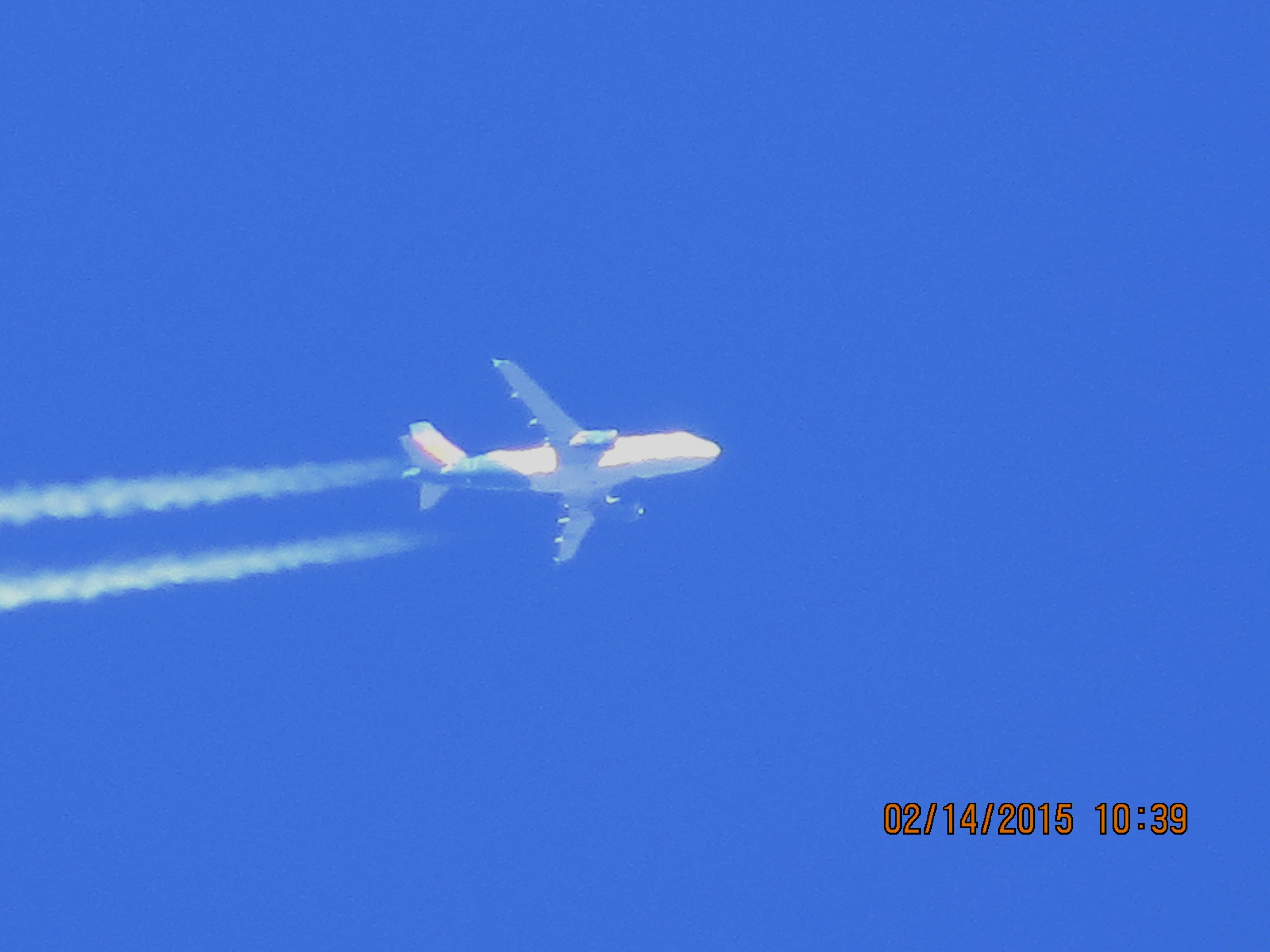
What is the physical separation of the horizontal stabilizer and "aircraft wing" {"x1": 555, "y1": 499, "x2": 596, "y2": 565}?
571 centimetres

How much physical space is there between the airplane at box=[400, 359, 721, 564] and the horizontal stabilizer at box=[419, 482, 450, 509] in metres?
0.02

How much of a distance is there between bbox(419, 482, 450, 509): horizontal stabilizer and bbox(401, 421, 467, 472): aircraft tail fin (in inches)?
62.6

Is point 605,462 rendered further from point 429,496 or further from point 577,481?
point 429,496

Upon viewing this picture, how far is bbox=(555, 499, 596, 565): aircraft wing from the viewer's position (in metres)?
63.8

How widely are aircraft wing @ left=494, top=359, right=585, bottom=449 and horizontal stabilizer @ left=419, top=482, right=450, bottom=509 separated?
12.9ft

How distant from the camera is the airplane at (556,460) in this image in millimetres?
57219

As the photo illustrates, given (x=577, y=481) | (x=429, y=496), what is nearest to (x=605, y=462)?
(x=577, y=481)

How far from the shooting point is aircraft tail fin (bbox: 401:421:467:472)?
202 ft

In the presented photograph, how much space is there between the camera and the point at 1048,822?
6431 centimetres

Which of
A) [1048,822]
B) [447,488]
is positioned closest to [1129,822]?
[1048,822]

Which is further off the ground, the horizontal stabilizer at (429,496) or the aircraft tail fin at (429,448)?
the aircraft tail fin at (429,448)

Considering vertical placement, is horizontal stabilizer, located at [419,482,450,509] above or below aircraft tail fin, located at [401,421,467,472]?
below

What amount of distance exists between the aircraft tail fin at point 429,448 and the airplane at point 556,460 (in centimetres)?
3

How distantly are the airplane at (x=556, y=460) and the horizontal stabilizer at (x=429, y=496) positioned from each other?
0.07 feet
